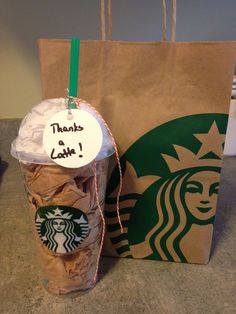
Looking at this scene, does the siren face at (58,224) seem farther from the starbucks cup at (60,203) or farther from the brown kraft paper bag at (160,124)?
the brown kraft paper bag at (160,124)

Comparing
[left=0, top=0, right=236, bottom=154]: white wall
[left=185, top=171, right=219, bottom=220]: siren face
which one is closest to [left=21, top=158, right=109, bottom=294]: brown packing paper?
[left=185, top=171, right=219, bottom=220]: siren face

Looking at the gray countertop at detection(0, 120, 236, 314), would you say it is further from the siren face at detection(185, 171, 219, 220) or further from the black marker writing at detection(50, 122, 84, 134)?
the black marker writing at detection(50, 122, 84, 134)

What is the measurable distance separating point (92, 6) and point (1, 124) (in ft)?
1.63

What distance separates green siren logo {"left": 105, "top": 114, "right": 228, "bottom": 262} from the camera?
540 mm

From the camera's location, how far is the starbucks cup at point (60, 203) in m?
0.44

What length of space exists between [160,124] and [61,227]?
24cm

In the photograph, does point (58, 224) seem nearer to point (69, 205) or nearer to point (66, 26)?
point (69, 205)

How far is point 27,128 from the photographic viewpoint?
459 millimetres

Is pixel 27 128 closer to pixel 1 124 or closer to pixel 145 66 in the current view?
pixel 145 66

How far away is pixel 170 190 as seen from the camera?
0.57 metres

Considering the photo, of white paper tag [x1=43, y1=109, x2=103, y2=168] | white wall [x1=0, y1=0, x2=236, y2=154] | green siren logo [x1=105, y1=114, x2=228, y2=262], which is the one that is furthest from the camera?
white wall [x1=0, y1=0, x2=236, y2=154]

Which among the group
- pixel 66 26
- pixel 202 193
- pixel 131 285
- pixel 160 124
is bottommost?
pixel 131 285

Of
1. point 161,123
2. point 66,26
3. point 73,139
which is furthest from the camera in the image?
point 66,26

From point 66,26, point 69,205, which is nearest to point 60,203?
point 69,205
